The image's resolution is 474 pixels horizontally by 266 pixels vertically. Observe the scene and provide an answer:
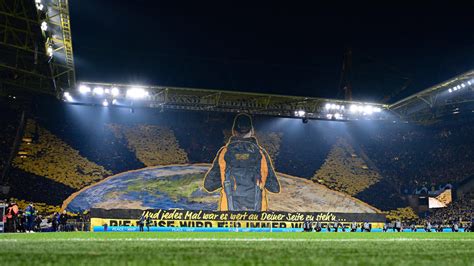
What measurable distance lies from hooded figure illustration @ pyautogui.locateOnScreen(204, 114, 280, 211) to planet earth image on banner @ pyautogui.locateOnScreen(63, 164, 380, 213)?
0.54 metres

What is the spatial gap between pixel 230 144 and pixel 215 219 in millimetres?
7575

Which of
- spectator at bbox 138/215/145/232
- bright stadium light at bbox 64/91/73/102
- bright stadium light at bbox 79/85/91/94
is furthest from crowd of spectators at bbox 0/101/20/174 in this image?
spectator at bbox 138/215/145/232

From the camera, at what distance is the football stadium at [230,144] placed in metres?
29.3

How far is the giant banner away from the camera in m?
27.1

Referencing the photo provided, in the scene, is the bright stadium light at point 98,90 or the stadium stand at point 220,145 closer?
the stadium stand at point 220,145

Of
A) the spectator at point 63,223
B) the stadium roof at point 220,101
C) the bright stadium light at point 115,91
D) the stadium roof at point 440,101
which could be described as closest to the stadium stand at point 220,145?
the stadium roof at point 220,101

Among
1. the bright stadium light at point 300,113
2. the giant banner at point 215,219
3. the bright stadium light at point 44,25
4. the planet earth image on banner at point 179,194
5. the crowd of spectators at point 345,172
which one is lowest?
the giant banner at point 215,219

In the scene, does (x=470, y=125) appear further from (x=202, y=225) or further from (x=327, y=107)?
(x=202, y=225)

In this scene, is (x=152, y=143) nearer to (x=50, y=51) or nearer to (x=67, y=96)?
(x=67, y=96)

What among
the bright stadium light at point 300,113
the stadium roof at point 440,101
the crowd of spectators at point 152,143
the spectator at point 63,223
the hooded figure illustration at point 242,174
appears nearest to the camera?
the spectator at point 63,223

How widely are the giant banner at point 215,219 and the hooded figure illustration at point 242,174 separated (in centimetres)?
247

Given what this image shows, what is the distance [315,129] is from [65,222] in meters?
20.8

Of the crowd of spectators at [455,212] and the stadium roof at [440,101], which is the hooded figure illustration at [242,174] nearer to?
the stadium roof at [440,101]

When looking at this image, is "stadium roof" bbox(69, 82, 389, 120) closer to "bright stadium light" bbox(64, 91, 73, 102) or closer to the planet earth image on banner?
"bright stadium light" bbox(64, 91, 73, 102)
